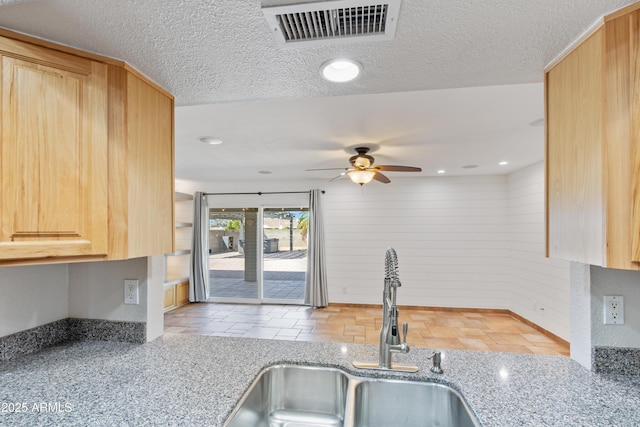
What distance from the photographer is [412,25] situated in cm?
93

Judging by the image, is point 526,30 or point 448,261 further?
point 448,261

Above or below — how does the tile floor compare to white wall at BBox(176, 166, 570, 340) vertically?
below

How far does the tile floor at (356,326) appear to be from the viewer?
375 centimetres

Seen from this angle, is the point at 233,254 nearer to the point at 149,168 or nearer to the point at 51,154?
the point at 149,168

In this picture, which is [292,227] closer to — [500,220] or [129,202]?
[500,220]

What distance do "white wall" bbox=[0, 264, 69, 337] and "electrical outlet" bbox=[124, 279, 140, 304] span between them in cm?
33

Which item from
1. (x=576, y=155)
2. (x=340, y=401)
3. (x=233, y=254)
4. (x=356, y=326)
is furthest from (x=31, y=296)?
(x=233, y=254)

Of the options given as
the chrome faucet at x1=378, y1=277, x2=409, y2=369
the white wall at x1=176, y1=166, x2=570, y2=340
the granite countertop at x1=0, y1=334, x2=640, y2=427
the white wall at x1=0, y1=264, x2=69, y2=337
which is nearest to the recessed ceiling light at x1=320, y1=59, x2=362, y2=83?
the chrome faucet at x1=378, y1=277, x2=409, y2=369

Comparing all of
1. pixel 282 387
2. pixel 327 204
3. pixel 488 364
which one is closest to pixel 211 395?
pixel 282 387

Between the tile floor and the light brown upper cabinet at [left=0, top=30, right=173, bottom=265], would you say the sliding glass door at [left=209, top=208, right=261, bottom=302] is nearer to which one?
the tile floor

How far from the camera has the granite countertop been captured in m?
0.89

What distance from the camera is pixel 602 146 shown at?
2.91 ft

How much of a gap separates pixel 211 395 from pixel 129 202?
2.43ft

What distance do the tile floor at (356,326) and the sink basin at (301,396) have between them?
2.66m
